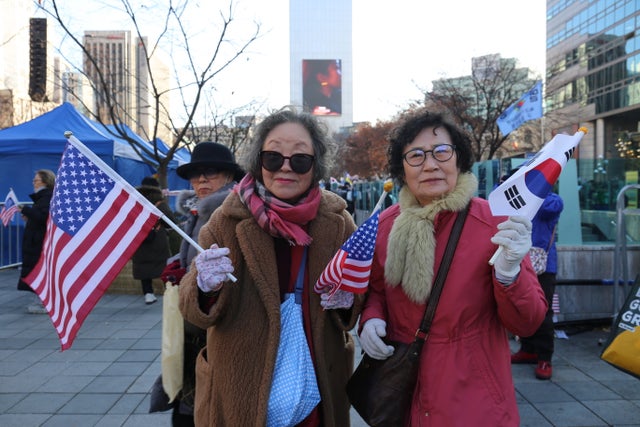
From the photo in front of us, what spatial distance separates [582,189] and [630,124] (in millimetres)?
43203

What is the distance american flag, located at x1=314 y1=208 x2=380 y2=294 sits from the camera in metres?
1.93

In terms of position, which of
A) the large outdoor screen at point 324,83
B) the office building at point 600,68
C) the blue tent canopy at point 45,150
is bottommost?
the blue tent canopy at point 45,150

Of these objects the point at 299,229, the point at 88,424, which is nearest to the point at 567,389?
the point at 299,229

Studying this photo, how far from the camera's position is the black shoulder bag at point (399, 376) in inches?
76.0

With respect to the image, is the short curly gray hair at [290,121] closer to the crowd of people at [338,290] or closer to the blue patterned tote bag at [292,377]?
the crowd of people at [338,290]

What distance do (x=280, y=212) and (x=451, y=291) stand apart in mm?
780

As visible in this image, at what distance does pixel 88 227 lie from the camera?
2285 mm

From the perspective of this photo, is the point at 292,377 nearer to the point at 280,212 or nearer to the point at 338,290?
the point at 338,290

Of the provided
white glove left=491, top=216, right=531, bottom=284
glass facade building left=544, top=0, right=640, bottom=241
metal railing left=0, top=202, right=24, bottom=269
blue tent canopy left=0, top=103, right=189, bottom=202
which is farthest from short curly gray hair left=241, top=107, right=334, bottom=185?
glass facade building left=544, top=0, right=640, bottom=241

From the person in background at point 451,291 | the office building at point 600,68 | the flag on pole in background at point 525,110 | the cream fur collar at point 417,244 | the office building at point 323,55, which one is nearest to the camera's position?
the person in background at point 451,291

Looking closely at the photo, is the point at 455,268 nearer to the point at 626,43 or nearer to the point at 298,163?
the point at 298,163

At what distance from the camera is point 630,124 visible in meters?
42.8

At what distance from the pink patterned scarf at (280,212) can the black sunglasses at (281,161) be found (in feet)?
0.38

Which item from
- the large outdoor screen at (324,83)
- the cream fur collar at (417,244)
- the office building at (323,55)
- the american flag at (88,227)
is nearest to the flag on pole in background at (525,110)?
the cream fur collar at (417,244)
